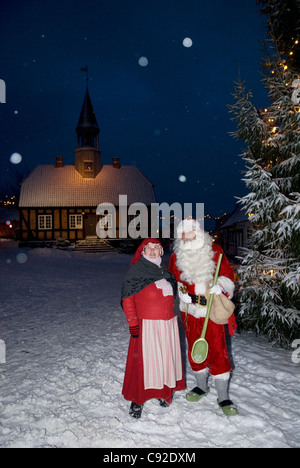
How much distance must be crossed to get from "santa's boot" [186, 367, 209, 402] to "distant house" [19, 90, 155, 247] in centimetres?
2072

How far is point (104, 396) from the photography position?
11.6ft

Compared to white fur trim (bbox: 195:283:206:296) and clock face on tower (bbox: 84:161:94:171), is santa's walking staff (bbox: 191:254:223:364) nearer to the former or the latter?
white fur trim (bbox: 195:283:206:296)

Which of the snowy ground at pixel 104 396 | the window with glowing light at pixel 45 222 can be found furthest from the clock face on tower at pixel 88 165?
the snowy ground at pixel 104 396

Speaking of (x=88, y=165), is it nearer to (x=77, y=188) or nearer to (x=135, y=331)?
(x=77, y=188)

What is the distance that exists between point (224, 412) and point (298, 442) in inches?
27.8

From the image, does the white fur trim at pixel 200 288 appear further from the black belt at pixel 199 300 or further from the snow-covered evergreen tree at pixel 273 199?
the snow-covered evergreen tree at pixel 273 199

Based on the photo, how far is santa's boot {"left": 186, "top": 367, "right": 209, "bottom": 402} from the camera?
339 cm

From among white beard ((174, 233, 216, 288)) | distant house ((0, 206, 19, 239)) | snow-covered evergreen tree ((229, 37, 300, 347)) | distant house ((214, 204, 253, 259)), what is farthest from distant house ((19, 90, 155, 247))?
distant house ((0, 206, 19, 239))

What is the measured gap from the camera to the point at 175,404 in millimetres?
3354

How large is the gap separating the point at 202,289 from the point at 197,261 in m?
0.31

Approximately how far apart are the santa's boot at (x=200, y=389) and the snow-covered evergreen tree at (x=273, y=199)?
5.53 feet

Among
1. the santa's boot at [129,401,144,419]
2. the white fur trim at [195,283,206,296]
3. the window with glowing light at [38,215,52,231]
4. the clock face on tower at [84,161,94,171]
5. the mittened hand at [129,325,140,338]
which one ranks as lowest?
the santa's boot at [129,401,144,419]

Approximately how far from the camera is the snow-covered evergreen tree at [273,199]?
14.7ft
